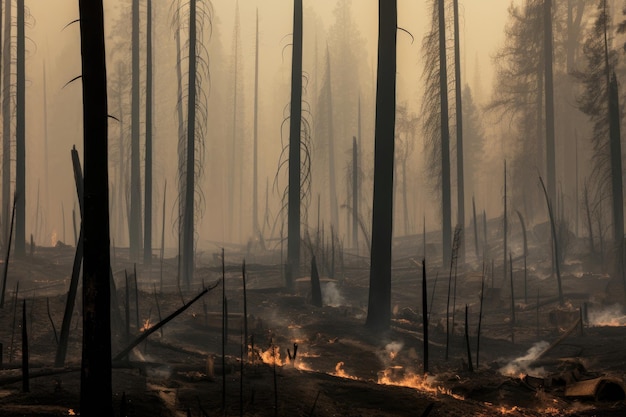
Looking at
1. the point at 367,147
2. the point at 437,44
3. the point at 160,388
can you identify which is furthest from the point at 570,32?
the point at 160,388

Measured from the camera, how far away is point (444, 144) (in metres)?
24.7

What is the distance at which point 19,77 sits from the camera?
2367 cm

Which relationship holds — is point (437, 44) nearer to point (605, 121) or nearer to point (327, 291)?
point (605, 121)

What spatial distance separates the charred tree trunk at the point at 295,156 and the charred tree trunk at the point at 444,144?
664 cm

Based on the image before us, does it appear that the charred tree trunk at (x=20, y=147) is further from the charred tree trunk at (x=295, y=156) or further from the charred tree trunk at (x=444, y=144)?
the charred tree trunk at (x=444, y=144)

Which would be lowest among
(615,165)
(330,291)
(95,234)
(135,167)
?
(330,291)

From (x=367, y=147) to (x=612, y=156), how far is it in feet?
129

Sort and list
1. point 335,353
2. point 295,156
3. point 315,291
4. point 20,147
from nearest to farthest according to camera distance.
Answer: point 335,353
point 315,291
point 295,156
point 20,147

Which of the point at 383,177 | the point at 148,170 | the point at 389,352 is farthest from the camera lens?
the point at 148,170

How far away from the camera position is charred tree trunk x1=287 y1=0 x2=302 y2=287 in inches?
766

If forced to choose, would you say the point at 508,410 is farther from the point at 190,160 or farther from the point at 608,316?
the point at 190,160

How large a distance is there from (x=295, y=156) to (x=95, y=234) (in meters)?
14.2

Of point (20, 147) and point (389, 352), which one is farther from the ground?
point (20, 147)

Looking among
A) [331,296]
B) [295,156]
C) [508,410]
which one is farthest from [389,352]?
[295,156]
